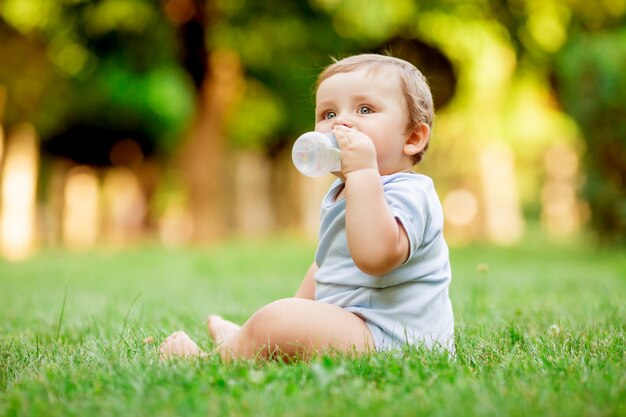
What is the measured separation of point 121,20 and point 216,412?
10679mm

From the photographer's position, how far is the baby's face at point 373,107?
2.64 meters

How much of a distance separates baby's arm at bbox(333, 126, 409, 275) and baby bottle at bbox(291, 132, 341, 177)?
81 millimetres

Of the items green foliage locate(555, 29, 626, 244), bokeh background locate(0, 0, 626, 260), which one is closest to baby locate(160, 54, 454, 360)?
green foliage locate(555, 29, 626, 244)

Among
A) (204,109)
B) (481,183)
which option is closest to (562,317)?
(204,109)

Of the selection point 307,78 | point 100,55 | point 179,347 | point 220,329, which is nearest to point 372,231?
point 179,347

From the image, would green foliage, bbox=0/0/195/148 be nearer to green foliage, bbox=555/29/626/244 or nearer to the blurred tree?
the blurred tree

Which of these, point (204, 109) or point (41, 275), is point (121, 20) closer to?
point (204, 109)

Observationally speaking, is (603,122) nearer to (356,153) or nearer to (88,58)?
(356,153)

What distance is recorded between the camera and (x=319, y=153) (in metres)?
2.52

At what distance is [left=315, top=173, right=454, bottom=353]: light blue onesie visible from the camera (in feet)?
8.34

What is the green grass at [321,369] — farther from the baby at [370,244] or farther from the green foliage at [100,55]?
the green foliage at [100,55]

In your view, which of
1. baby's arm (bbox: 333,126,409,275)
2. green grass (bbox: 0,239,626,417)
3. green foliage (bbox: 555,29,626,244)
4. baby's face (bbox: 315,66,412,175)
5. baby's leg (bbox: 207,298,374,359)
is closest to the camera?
green grass (bbox: 0,239,626,417)

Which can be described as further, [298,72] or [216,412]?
[298,72]

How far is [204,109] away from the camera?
13.5 m
